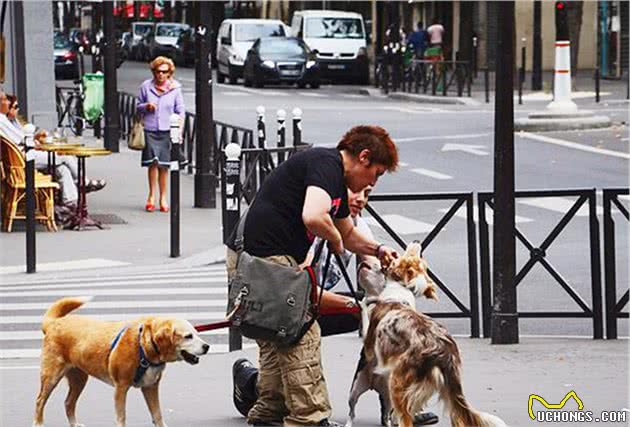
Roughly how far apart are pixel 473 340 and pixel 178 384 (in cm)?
251

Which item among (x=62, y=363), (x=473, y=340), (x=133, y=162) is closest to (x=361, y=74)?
(x=133, y=162)

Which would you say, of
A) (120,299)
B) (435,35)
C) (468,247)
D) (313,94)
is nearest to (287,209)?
(468,247)

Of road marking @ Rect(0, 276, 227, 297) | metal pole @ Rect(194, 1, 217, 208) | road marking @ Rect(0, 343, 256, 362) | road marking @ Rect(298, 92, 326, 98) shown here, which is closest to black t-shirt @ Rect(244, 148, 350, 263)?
road marking @ Rect(0, 343, 256, 362)

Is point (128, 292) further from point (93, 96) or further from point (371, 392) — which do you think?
point (93, 96)

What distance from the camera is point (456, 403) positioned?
7223 mm

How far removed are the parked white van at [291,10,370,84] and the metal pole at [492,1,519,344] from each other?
132 feet

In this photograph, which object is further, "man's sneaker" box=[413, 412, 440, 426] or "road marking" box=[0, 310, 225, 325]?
"road marking" box=[0, 310, 225, 325]

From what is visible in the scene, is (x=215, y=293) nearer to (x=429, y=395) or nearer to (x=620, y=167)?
(x=429, y=395)

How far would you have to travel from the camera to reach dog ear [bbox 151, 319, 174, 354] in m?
7.44

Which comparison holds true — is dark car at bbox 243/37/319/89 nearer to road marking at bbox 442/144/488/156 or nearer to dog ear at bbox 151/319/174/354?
road marking at bbox 442/144/488/156

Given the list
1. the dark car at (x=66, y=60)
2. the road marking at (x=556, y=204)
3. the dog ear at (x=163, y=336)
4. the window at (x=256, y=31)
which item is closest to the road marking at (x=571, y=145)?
the road marking at (x=556, y=204)

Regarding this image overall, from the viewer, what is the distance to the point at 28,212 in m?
15.3

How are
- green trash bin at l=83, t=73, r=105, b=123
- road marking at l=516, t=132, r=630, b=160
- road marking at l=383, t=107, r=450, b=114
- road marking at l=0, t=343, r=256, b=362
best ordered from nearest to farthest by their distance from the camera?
1. road marking at l=0, t=343, r=256, b=362
2. road marking at l=516, t=132, r=630, b=160
3. green trash bin at l=83, t=73, r=105, b=123
4. road marking at l=383, t=107, r=450, b=114

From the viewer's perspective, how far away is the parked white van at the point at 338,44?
51.5 m
